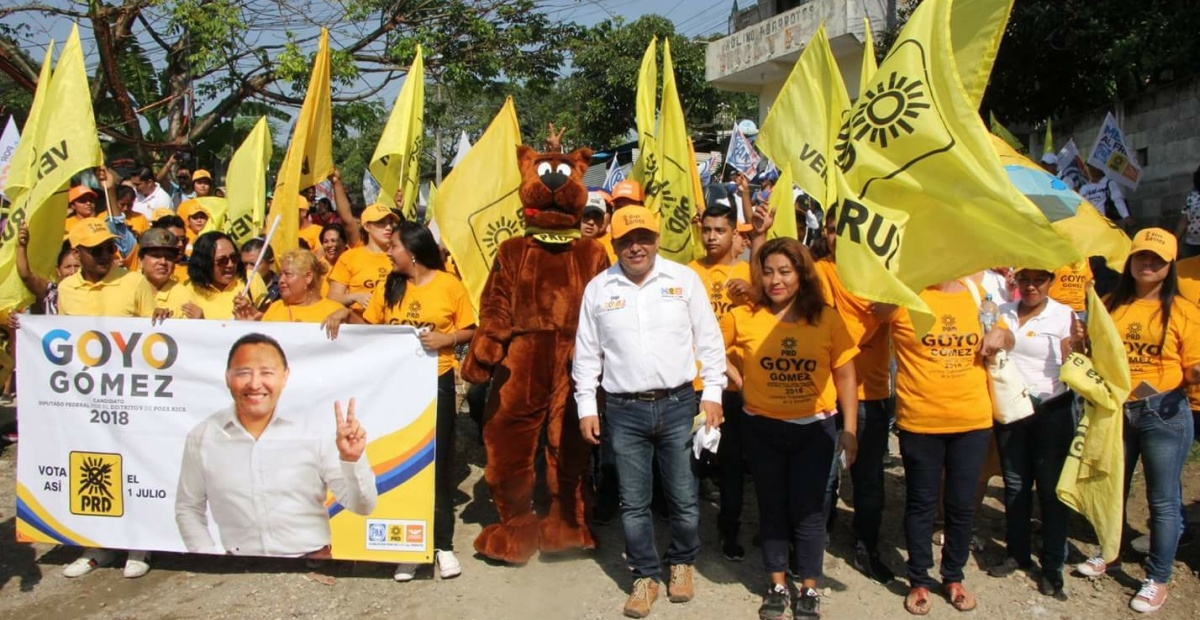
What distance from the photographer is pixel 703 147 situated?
26.4 m

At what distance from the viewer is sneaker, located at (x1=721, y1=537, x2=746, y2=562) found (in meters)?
5.03

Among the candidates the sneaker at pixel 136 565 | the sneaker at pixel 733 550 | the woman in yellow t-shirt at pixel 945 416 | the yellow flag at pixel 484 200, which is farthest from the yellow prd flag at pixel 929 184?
the sneaker at pixel 136 565

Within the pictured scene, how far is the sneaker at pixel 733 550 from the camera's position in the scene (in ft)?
16.5

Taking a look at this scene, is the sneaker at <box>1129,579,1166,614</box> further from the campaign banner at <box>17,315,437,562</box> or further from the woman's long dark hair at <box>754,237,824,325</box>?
the campaign banner at <box>17,315,437,562</box>

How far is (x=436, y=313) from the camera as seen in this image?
491 cm

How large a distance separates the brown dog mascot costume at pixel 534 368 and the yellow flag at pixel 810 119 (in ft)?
3.87

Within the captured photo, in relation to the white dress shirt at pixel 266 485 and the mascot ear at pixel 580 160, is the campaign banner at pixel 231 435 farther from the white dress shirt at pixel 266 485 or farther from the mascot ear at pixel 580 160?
the mascot ear at pixel 580 160

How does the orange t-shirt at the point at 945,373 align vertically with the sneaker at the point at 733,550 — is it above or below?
above

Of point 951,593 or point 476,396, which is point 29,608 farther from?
point 951,593

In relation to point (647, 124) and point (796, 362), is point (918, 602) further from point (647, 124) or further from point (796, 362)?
point (647, 124)

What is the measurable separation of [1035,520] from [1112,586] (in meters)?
0.94

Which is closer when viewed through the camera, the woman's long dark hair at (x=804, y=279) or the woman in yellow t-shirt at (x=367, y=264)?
the woman's long dark hair at (x=804, y=279)

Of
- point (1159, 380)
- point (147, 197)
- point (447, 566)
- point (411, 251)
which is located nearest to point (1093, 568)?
point (1159, 380)

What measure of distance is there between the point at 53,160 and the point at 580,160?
111 inches
